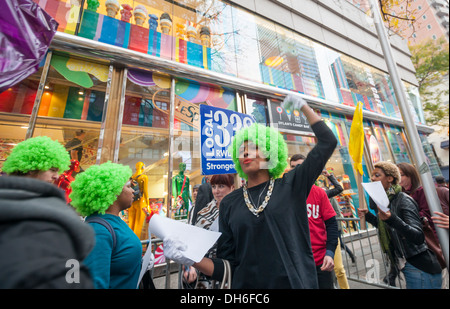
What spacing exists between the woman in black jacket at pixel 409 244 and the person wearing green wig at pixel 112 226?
231 centimetres

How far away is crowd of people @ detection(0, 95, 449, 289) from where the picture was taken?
47cm

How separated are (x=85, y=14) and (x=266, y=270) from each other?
6.82m

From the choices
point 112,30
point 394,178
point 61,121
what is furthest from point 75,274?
point 112,30

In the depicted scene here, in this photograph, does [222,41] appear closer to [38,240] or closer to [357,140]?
[357,140]

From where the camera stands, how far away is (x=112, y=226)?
141 cm

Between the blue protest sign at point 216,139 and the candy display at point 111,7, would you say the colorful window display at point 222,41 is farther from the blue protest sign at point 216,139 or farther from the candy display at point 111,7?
the blue protest sign at point 216,139

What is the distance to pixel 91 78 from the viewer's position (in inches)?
184

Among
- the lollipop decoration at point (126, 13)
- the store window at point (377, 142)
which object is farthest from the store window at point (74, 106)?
the store window at point (377, 142)

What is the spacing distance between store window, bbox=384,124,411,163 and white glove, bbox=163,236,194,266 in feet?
40.4

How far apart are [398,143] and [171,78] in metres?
12.1

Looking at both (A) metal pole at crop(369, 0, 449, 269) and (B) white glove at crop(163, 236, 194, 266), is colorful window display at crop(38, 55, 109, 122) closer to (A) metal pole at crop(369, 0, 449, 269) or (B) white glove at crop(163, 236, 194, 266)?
(B) white glove at crop(163, 236, 194, 266)

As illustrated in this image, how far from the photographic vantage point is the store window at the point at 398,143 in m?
9.88

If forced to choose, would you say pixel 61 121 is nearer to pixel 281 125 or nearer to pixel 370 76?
pixel 281 125

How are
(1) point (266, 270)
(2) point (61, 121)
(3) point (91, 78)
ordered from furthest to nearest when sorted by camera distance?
(3) point (91, 78) < (2) point (61, 121) < (1) point (266, 270)
